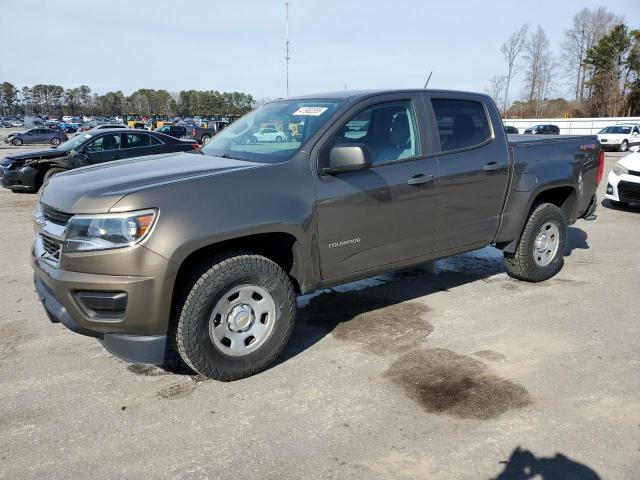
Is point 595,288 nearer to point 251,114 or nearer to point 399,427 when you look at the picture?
point 399,427

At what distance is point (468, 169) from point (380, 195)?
108cm

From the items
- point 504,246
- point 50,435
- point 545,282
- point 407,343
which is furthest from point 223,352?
point 545,282

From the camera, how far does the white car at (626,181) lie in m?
9.70

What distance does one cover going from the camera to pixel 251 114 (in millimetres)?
4879

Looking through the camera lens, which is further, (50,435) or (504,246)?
(504,246)

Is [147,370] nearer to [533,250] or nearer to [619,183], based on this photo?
[533,250]

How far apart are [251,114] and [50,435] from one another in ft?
10.2

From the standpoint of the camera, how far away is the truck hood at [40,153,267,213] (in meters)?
3.10

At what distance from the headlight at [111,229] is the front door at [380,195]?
1.20 m

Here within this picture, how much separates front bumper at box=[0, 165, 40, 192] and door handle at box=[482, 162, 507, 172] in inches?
451

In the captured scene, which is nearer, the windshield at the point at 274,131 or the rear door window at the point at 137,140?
the windshield at the point at 274,131

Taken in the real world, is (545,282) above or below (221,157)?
below

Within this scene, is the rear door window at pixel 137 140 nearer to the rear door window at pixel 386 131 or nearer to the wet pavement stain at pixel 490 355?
the rear door window at pixel 386 131

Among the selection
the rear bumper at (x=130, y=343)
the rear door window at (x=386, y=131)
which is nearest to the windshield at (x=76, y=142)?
the rear door window at (x=386, y=131)
